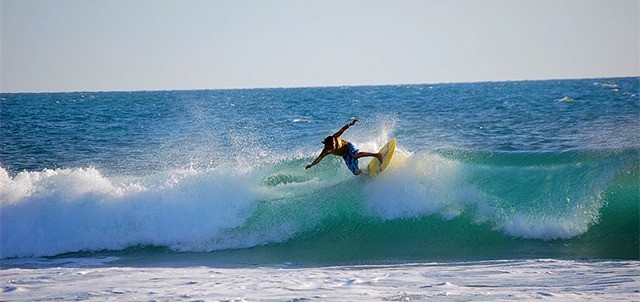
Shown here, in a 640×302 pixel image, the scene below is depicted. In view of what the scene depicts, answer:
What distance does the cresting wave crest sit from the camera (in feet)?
36.2

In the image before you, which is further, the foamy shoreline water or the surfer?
the surfer

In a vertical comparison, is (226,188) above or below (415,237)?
above

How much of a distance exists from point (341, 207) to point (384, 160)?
1203 millimetres

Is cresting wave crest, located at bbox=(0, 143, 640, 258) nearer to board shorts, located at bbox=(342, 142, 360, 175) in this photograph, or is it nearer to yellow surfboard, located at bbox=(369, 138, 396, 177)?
yellow surfboard, located at bbox=(369, 138, 396, 177)

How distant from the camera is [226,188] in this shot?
12.6 meters

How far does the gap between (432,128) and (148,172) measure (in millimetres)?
10516

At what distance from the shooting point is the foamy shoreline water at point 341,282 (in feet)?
23.5

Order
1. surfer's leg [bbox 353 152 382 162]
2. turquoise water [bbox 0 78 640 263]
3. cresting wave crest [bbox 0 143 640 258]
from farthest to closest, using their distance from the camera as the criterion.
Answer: cresting wave crest [bbox 0 143 640 258]
surfer's leg [bbox 353 152 382 162]
turquoise water [bbox 0 78 640 263]

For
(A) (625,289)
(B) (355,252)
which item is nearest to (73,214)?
(B) (355,252)

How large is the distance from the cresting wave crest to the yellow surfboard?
0.18 meters

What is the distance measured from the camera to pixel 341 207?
12.0m

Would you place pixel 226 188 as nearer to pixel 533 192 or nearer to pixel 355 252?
pixel 355 252

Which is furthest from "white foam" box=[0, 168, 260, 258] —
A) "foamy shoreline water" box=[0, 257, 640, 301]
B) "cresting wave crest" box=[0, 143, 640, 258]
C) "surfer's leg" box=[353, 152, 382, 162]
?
"surfer's leg" box=[353, 152, 382, 162]

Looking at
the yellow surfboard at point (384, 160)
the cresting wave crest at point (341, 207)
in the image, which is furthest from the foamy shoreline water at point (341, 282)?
the yellow surfboard at point (384, 160)
